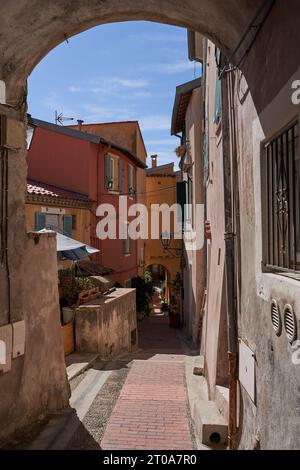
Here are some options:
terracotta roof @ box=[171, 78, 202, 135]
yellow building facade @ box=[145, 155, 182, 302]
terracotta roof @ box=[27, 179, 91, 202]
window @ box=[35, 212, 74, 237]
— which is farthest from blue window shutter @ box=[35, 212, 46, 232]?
yellow building facade @ box=[145, 155, 182, 302]

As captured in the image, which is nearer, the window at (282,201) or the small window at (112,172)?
the window at (282,201)

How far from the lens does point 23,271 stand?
227 inches

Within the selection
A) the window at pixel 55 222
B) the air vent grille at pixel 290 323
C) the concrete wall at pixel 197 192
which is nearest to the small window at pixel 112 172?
the window at pixel 55 222

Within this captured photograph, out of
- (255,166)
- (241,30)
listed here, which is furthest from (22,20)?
(255,166)

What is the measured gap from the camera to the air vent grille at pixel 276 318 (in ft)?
10.8

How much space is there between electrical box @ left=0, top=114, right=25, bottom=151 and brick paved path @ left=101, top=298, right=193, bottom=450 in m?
3.97

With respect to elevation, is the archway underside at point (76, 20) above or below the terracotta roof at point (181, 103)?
below

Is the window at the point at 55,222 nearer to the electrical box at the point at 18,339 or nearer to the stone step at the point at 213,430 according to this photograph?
the electrical box at the point at 18,339

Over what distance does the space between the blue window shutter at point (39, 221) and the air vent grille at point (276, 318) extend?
12.3m

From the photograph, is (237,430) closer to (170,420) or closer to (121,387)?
(170,420)

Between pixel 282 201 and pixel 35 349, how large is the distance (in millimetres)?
4137

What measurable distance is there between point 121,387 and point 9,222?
4.08 metres

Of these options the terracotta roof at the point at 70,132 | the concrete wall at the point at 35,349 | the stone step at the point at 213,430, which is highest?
the terracotta roof at the point at 70,132

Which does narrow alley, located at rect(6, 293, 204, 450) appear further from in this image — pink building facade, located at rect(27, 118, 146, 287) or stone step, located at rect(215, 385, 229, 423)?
pink building facade, located at rect(27, 118, 146, 287)
